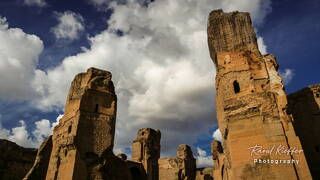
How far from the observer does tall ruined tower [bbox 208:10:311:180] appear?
37.0ft

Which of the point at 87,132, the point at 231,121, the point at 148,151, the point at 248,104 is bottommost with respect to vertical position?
the point at 231,121

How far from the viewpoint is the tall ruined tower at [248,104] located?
11.3 m

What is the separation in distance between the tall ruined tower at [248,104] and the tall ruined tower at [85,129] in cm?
738

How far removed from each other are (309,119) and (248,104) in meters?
7.68

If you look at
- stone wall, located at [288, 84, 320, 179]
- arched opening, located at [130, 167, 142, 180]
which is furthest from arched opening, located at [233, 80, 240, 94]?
arched opening, located at [130, 167, 142, 180]

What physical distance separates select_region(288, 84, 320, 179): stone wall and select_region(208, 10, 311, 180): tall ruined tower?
505 centimetres

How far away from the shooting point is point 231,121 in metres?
12.9

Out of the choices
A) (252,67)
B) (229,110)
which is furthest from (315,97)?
(229,110)

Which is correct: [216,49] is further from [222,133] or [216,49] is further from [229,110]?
[222,133]

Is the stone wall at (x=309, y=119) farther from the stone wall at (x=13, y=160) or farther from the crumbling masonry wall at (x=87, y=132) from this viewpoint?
the stone wall at (x=13, y=160)

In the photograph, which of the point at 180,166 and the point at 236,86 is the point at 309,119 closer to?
the point at 236,86

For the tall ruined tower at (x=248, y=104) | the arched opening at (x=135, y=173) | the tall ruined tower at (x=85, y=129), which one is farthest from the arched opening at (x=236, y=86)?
the arched opening at (x=135, y=173)

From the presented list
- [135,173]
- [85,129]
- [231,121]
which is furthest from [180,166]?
[231,121]

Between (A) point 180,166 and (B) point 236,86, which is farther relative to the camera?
(A) point 180,166
